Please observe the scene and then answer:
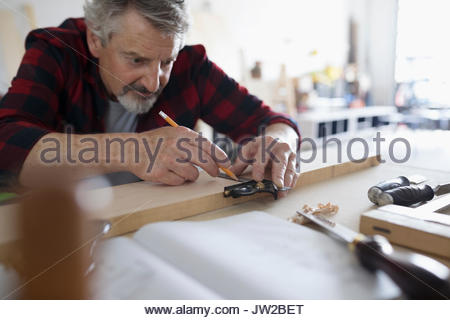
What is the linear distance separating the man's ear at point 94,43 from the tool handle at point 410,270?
20.9 inches

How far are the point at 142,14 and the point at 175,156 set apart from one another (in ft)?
0.79

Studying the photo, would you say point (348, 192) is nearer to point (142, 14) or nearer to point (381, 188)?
point (381, 188)

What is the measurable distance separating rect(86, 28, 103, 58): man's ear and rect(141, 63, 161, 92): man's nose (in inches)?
3.8

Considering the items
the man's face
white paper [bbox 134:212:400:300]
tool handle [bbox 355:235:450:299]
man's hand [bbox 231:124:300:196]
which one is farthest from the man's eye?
tool handle [bbox 355:235:450:299]

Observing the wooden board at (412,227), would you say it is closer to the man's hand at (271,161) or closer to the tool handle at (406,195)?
the tool handle at (406,195)

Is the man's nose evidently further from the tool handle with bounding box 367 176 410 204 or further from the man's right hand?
the tool handle with bounding box 367 176 410 204

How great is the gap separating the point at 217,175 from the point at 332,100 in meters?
2.29

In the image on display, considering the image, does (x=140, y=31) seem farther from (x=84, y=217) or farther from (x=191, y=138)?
(x=84, y=217)

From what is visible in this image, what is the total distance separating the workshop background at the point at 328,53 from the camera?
3.01 ft

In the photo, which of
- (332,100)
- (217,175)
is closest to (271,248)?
(217,175)

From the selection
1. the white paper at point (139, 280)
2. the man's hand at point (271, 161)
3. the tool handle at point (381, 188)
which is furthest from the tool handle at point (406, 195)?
the white paper at point (139, 280)

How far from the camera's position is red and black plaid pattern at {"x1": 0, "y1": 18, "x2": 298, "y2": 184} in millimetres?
487

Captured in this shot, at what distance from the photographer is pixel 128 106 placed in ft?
2.06

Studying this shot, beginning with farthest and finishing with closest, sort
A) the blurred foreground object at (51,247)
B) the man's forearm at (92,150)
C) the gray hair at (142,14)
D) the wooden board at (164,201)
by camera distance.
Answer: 1. the gray hair at (142,14)
2. the man's forearm at (92,150)
3. the wooden board at (164,201)
4. the blurred foreground object at (51,247)
